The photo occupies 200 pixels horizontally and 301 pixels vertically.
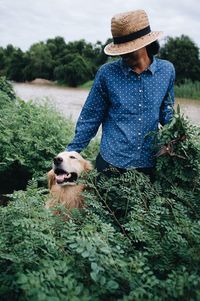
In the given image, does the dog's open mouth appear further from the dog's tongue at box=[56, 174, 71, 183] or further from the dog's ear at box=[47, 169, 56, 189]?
the dog's ear at box=[47, 169, 56, 189]

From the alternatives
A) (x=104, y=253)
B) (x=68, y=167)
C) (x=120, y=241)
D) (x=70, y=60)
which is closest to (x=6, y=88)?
(x=68, y=167)

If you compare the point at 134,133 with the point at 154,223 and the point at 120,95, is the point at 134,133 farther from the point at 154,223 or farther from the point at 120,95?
the point at 154,223

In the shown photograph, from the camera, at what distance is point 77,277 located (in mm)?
2295

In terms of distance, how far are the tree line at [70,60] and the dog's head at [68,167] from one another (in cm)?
4100

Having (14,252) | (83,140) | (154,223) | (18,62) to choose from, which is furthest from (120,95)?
(18,62)

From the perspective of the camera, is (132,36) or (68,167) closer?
(132,36)

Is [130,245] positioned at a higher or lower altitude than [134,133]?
lower

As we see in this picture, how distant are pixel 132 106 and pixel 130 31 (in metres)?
0.66

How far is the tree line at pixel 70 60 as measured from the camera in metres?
56.3

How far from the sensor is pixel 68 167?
184 inches

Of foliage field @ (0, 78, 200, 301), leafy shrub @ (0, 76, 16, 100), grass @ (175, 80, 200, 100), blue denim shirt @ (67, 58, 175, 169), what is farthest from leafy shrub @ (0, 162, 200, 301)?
grass @ (175, 80, 200, 100)

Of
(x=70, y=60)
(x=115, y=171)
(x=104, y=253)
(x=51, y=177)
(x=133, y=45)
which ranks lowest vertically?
(x=70, y=60)

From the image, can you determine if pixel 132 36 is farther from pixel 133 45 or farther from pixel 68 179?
pixel 68 179

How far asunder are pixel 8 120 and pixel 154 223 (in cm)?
632
